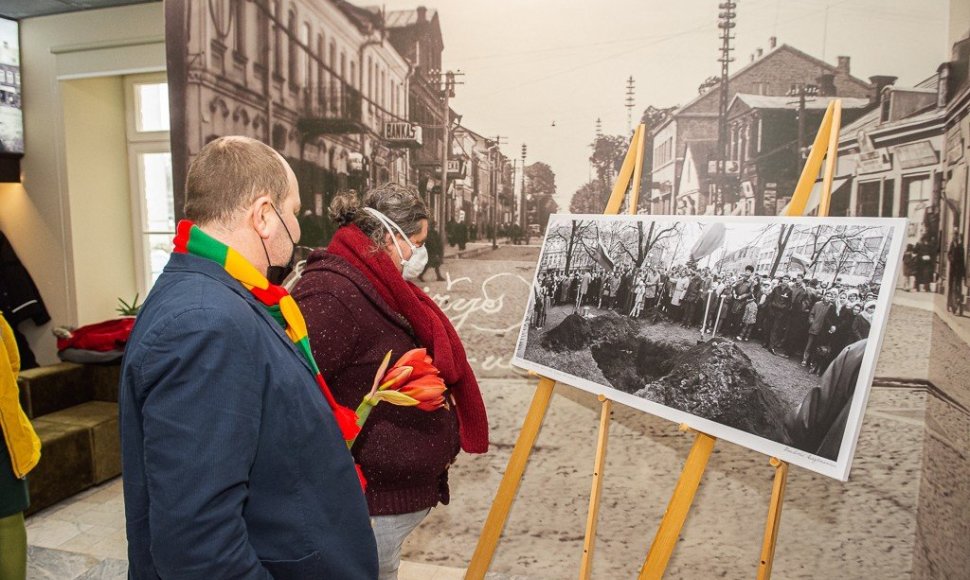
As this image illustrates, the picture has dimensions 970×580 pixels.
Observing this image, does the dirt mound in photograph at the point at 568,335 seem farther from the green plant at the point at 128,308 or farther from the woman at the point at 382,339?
the green plant at the point at 128,308

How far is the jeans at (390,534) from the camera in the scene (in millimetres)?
1557

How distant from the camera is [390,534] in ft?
5.13

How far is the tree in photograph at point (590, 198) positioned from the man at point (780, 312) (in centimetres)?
128

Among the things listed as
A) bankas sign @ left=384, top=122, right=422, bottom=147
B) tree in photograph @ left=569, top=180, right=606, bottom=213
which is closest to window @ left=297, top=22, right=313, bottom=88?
bankas sign @ left=384, top=122, right=422, bottom=147

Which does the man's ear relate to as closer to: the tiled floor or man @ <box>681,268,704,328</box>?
man @ <box>681,268,704,328</box>

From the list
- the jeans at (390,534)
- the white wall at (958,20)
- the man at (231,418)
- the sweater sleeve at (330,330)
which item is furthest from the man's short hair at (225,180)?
the white wall at (958,20)

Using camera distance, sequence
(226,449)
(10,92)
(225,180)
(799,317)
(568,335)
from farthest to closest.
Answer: (10,92), (568,335), (799,317), (225,180), (226,449)

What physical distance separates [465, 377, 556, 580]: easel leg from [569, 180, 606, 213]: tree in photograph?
96 centimetres

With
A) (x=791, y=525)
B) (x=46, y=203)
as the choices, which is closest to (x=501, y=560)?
(x=791, y=525)

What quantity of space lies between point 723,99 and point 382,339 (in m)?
1.79

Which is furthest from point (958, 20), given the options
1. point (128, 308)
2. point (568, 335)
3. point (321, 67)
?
point (128, 308)

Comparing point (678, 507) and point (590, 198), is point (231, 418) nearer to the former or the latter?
point (678, 507)

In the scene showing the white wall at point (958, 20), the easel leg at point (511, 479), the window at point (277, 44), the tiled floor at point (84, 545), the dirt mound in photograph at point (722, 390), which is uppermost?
the window at point (277, 44)

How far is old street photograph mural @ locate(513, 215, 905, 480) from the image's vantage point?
52.1 inches
